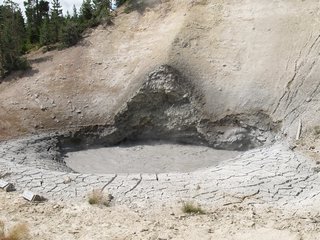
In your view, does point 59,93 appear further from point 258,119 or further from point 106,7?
point 258,119

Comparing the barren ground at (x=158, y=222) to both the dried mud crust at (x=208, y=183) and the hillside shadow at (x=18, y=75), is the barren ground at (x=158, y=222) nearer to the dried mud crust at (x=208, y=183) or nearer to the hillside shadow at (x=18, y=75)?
the dried mud crust at (x=208, y=183)

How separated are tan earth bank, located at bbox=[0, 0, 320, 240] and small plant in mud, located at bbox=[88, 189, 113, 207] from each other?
14cm

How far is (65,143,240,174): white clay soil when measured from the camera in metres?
14.1

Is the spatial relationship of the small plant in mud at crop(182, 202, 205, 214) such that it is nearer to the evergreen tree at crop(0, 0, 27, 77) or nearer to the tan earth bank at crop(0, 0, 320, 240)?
the tan earth bank at crop(0, 0, 320, 240)

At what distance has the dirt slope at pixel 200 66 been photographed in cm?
1533

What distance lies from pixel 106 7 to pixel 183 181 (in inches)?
Result: 420

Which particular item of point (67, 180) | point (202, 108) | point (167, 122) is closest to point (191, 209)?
point (67, 180)

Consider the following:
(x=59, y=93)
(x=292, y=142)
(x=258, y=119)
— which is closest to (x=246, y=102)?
(x=258, y=119)

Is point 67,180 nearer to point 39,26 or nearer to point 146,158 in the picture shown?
point 146,158

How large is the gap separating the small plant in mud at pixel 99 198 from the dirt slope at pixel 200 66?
212 inches

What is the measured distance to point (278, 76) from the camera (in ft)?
51.0

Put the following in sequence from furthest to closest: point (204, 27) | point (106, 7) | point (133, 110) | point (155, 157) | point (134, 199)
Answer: point (106, 7) → point (204, 27) → point (133, 110) → point (155, 157) → point (134, 199)

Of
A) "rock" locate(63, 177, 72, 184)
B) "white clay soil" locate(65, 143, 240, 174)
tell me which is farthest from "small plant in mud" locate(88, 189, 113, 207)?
"white clay soil" locate(65, 143, 240, 174)

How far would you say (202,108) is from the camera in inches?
621
